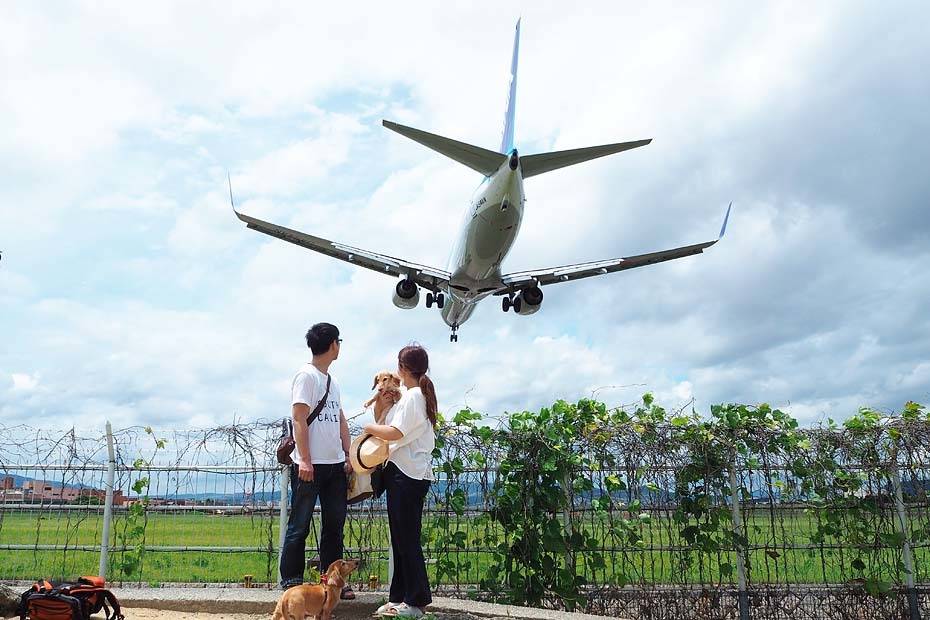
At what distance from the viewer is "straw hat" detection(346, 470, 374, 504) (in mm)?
4891

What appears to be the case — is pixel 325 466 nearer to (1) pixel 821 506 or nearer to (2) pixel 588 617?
(2) pixel 588 617

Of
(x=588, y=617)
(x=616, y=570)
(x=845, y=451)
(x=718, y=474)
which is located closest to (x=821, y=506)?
(x=845, y=451)

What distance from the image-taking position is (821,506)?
22.1 ft

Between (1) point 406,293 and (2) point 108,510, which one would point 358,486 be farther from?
(1) point 406,293

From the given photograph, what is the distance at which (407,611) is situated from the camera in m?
4.46

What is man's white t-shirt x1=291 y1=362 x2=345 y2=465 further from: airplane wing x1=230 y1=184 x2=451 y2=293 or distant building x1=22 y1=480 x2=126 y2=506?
airplane wing x1=230 y1=184 x2=451 y2=293

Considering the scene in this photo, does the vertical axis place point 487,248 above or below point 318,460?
above

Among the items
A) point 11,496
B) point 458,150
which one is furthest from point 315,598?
point 458,150

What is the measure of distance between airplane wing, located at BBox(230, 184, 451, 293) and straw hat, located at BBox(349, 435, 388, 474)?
16120 mm

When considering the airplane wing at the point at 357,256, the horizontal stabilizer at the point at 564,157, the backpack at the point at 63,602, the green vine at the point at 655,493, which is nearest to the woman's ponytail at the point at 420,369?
the green vine at the point at 655,493

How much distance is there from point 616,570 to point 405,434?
3.26 meters

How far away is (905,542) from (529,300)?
1511cm

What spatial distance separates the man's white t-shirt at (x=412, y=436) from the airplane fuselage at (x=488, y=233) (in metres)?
12.0

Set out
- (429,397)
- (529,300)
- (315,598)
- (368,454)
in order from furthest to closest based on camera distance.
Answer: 1. (529,300)
2. (429,397)
3. (368,454)
4. (315,598)
